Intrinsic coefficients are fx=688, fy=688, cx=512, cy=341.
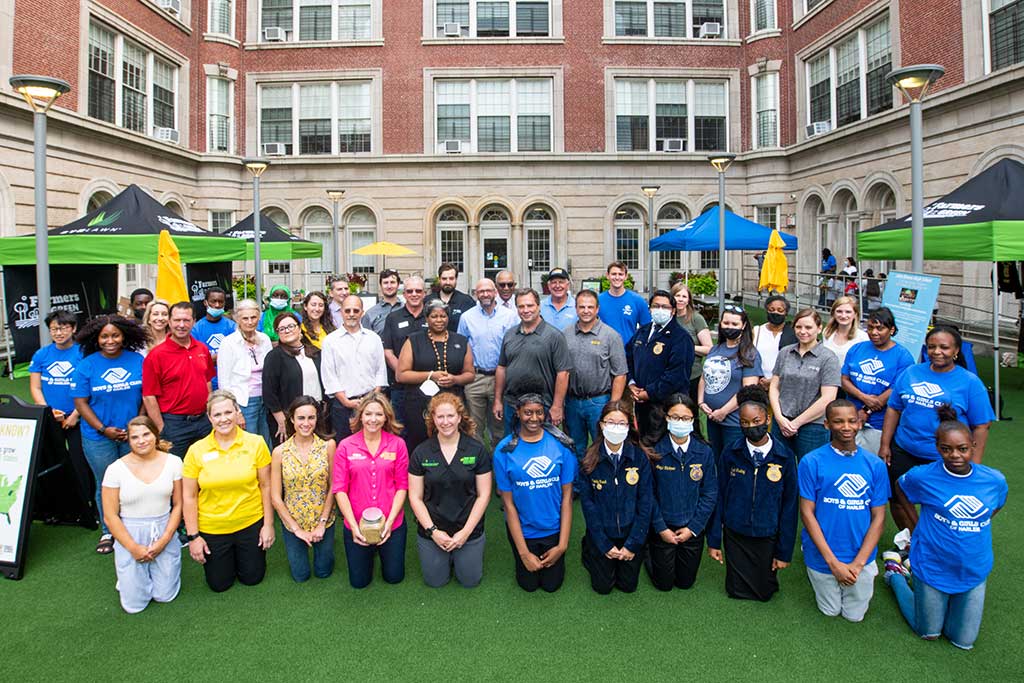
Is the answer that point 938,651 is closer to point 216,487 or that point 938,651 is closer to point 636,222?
point 216,487

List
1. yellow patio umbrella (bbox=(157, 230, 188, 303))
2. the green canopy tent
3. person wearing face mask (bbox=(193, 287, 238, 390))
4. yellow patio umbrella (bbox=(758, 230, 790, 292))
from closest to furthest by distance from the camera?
person wearing face mask (bbox=(193, 287, 238, 390)) < yellow patio umbrella (bbox=(157, 230, 188, 303)) < the green canopy tent < yellow patio umbrella (bbox=(758, 230, 790, 292))

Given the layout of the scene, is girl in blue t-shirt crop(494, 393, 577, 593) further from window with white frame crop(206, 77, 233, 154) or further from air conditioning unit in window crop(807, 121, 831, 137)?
window with white frame crop(206, 77, 233, 154)

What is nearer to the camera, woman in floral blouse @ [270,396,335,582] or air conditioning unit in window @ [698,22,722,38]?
woman in floral blouse @ [270,396,335,582]

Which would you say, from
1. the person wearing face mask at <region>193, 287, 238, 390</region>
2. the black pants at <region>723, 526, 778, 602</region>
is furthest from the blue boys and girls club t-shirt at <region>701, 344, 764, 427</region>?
the person wearing face mask at <region>193, 287, 238, 390</region>

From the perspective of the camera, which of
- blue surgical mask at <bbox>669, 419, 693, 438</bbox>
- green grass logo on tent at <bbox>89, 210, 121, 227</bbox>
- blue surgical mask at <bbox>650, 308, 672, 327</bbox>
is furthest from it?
green grass logo on tent at <bbox>89, 210, 121, 227</bbox>

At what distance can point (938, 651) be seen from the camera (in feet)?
12.8

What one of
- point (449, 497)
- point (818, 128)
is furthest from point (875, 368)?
point (818, 128)

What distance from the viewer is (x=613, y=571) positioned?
4.71m

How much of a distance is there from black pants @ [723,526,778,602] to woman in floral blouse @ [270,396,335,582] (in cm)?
280

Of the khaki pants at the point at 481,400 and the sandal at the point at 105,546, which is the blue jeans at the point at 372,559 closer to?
the khaki pants at the point at 481,400

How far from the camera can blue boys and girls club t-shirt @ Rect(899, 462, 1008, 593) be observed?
12.6 ft

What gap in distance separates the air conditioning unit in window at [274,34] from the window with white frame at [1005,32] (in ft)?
69.1

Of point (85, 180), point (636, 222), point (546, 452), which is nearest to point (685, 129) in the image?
point (636, 222)

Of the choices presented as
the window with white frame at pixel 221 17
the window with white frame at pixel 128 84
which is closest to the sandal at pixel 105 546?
the window with white frame at pixel 128 84
